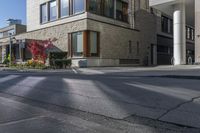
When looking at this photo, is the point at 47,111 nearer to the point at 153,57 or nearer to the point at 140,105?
the point at 140,105

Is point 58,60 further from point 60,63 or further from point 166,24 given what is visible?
point 166,24

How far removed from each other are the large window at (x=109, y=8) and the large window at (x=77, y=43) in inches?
193

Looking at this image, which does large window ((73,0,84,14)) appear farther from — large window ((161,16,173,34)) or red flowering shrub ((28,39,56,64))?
large window ((161,16,173,34))

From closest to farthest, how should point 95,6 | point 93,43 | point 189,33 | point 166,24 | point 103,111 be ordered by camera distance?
Answer: point 103,111
point 93,43
point 95,6
point 166,24
point 189,33

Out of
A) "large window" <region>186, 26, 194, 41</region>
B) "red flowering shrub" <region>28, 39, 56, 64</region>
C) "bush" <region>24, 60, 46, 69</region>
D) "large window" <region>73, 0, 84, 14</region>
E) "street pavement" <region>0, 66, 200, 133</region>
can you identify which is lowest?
"street pavement" <region>0, 66, 200, 133</region>

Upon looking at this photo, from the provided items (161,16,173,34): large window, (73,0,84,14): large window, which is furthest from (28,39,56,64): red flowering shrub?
(161,16,173,34): large window

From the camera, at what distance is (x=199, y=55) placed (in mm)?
23625

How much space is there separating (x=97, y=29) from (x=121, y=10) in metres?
6.92

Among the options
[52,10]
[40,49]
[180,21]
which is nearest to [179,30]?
[180,21]

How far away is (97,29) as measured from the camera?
29.1 m

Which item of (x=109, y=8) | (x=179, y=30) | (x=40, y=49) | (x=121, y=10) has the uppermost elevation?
(x=121, y=10)

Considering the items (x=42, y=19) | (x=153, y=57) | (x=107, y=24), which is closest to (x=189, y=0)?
(x=107, y=24)

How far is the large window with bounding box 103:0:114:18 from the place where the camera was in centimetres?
3172

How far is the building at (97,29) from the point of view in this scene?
2869 cm
